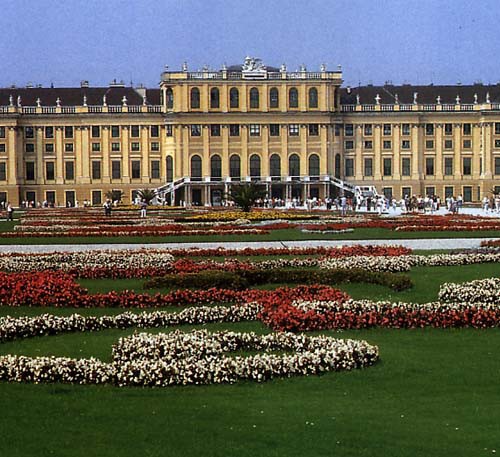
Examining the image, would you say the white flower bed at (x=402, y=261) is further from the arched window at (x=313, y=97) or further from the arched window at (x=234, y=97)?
the arched window at (x=234, y=97)

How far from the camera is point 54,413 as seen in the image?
9.27m

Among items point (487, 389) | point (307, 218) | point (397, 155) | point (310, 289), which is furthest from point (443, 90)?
point (487, 389)

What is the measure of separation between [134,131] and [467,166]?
106 ft

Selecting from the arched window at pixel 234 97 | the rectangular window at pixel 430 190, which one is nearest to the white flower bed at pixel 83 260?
the arched window at pixel 234 97

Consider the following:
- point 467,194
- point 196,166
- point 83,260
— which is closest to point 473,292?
point 83,260

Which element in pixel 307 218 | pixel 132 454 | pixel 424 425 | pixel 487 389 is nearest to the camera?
pixel 132 454

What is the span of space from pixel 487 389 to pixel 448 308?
473 centimetres

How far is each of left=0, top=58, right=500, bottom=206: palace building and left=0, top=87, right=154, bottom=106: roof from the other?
0.76 meters

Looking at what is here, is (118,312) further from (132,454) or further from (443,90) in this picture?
(443,90)

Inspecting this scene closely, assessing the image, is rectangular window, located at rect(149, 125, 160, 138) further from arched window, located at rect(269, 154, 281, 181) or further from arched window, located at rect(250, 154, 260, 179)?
arched window, located at rect(269, 154, 281, 181)

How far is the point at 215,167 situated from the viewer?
9138cm

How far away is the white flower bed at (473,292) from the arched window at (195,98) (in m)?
75.8

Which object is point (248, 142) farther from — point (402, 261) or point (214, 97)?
A: point (402, 261)

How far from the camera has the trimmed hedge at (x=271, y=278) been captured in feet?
58.9
